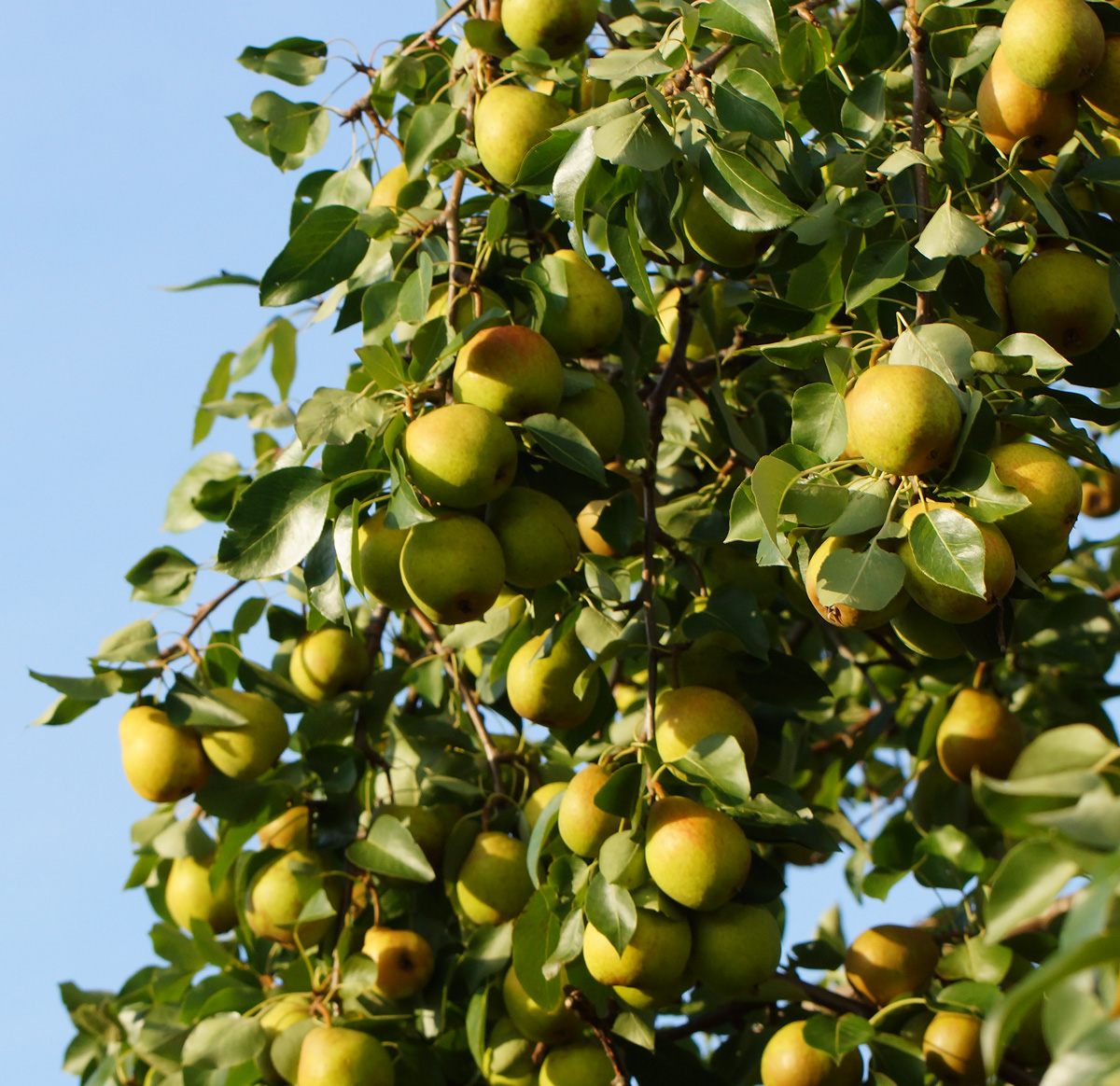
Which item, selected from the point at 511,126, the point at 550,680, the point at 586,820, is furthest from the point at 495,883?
the point at 511,126

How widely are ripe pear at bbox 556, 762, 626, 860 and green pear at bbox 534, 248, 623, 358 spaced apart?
85 cm

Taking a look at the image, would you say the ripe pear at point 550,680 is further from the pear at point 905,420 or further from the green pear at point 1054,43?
the green pear at point 1054,43

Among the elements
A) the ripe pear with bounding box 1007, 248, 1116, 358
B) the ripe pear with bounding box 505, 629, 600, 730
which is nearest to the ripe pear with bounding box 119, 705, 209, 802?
the ripe pear with bounding box 505, 629, 600, 730

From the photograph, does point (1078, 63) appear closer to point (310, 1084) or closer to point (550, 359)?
point (550, 359)

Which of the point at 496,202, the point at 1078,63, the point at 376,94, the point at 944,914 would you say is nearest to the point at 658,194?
the point at 496,202

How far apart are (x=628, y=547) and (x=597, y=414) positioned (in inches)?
14.0

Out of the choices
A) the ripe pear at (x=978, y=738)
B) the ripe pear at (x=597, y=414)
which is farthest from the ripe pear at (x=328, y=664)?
the ripe pear at (x=978, y=738)

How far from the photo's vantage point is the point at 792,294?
214 cm

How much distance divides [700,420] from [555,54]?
998mm

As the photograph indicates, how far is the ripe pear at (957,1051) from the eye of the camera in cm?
230

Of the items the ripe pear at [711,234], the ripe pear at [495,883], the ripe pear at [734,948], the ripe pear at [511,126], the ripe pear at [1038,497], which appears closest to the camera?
the ripe pear at [1038,497]

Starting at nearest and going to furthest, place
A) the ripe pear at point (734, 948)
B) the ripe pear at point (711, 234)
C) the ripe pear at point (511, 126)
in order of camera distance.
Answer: the ripe pear at point (734, 948)
the ripe pear at point (711, 234)
the ripe pear at point (511, 126)

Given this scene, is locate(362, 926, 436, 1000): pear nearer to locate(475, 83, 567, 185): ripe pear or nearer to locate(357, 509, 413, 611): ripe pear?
locate(357, 509, 413, 611): ripe pear

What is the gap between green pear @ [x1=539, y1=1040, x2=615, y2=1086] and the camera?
2.37m
